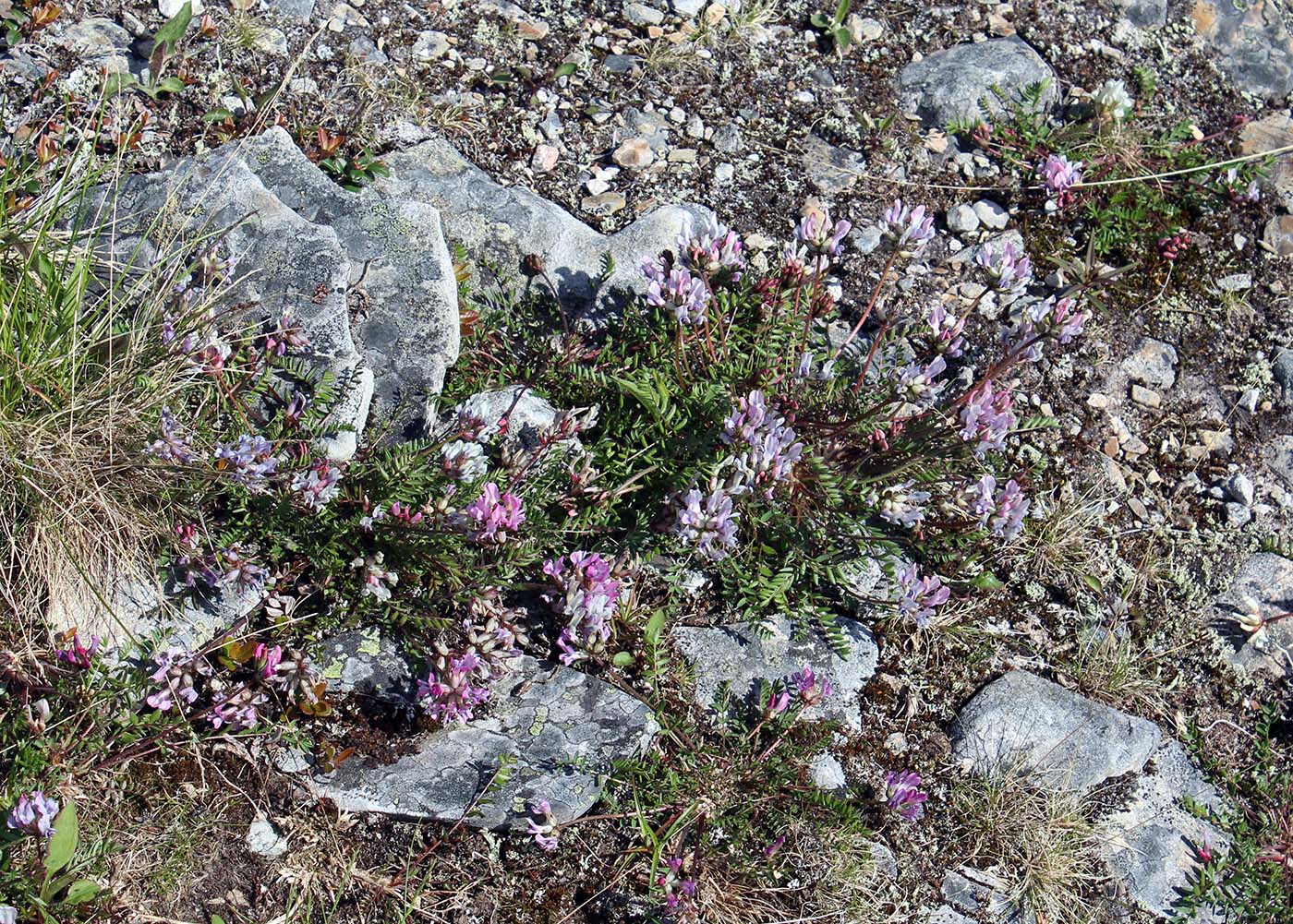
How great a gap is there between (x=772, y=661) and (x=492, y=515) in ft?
3.79

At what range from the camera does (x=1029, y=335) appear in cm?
407

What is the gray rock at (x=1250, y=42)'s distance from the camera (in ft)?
20.5

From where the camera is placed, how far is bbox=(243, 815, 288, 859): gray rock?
3443 millimetres

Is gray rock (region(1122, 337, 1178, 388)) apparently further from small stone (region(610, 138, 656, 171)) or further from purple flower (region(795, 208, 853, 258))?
small stone (region(610, 138, 656, 171))

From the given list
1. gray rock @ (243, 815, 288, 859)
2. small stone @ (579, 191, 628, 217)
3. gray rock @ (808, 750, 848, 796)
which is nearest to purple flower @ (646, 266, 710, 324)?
small stone @ (579, 191, 628, 217)

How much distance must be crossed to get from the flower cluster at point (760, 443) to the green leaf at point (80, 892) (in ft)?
7.48

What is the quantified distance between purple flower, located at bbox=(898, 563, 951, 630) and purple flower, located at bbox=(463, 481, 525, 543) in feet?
4.54

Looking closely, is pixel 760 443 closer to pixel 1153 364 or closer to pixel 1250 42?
pixel 1153 364

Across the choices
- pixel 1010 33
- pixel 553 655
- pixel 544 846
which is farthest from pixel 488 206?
pixel 1010 33

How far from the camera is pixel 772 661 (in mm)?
4066

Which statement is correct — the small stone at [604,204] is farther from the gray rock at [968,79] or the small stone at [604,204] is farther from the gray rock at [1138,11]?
the gray rock at [1138,11]

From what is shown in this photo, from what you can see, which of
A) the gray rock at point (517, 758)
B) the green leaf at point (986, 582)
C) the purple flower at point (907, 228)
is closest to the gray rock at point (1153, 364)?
the green leaf at point (986, 582)

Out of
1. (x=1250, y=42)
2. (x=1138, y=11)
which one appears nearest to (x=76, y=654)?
(x=1138, y=11)

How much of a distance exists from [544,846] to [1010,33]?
4.91 metres
